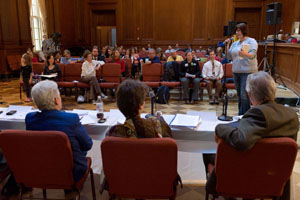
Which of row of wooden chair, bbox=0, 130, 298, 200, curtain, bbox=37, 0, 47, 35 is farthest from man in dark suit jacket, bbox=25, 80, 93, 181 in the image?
curtain, bbox=37, 0, 47, 35

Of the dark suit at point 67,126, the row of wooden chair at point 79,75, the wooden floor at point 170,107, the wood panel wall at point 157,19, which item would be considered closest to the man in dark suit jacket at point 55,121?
the dark suit at point 67,126

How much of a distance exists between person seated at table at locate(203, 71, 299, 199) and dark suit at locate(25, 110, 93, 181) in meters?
1.01

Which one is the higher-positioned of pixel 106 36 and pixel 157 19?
pixel 157 19

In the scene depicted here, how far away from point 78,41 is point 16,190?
13.2 metres

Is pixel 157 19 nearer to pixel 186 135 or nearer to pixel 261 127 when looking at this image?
pixel 186 135

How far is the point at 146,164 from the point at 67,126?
2.18 feet

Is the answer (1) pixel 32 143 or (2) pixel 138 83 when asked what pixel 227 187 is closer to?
(2) pixel 138 83

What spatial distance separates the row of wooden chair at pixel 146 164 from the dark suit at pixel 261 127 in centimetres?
5

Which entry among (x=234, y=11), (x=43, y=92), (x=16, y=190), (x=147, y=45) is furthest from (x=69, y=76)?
(x=234, y=11)

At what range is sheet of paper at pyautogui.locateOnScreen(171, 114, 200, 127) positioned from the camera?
2.41m

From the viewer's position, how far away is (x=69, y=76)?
7074 millimetres

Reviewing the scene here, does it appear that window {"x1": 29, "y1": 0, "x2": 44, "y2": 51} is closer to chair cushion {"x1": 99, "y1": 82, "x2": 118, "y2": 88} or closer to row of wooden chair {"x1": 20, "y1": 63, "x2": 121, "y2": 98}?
row of wooden chair {"x1": 20, "y1": 63, "x2": 121, "y2": 98}

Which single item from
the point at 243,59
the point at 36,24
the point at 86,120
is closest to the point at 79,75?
the point at 243,59

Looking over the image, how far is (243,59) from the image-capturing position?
403cm
